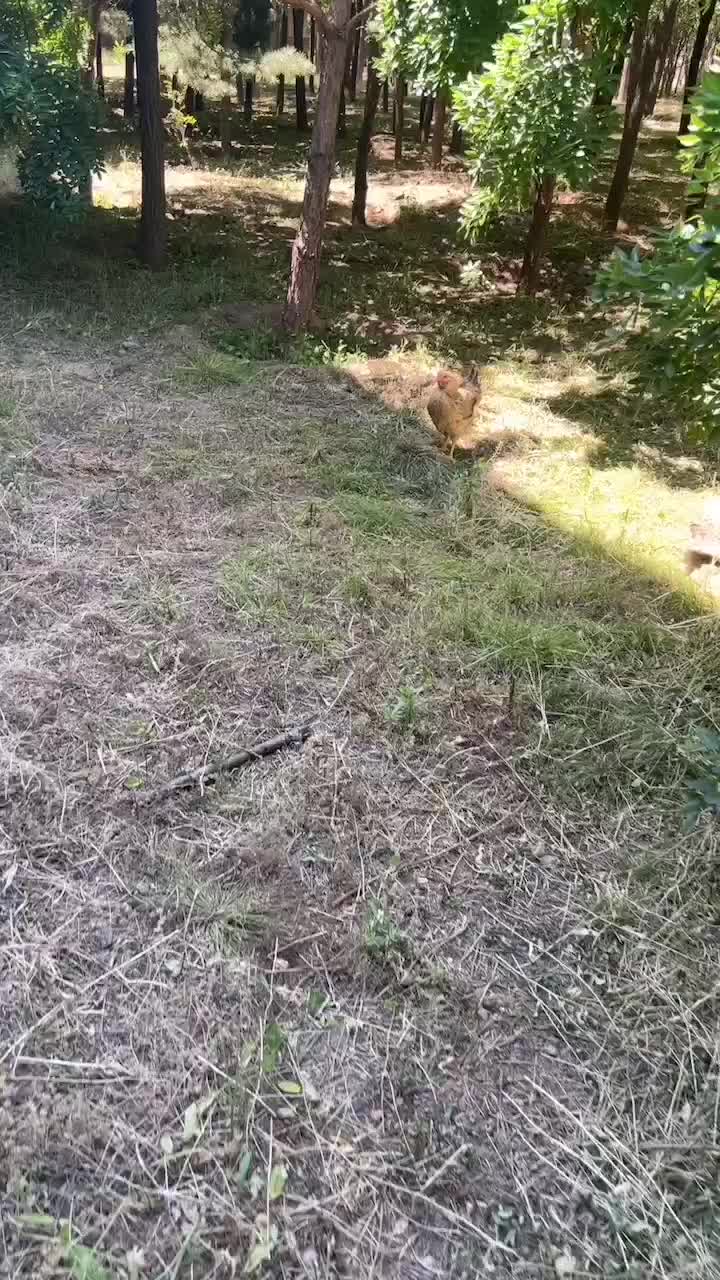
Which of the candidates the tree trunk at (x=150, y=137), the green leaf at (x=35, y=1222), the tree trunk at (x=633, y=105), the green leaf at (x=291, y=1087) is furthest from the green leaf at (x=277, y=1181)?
the tree trunk at (x=633, y=105)

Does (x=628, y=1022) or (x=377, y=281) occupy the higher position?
(x=377, y=281)

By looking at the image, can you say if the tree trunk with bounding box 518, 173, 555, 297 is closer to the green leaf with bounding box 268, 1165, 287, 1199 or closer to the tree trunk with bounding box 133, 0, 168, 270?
the tree trunk with bounding box 133, 0, 168, 270

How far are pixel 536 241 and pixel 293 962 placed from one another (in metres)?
8.35

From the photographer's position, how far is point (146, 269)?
8.79 metres

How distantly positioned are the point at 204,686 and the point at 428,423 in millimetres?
3257

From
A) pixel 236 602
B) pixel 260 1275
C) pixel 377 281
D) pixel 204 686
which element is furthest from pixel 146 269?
pixel 260 1275

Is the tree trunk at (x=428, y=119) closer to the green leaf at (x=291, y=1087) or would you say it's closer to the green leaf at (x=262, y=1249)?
the green leaf at (x=291, y=1087)

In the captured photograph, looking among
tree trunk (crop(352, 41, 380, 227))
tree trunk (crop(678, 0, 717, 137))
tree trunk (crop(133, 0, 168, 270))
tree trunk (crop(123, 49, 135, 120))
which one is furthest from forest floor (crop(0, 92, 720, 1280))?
tree trunk (crop(123, 49, 135, 120))

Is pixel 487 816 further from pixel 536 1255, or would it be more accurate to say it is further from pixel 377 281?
pixel 377 281

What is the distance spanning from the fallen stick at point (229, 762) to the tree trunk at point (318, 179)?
5.31 metres

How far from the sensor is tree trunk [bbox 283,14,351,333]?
6.72 m

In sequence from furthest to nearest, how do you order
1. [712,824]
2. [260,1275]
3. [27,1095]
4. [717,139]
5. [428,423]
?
Answer: 1. [428,423]
2. [712,824]
3. [717,139]
4. [27,1095]
5. [260,1275]

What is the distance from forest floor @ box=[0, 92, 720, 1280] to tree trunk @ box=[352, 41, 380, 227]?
5.84m

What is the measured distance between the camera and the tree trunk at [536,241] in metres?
8.38
